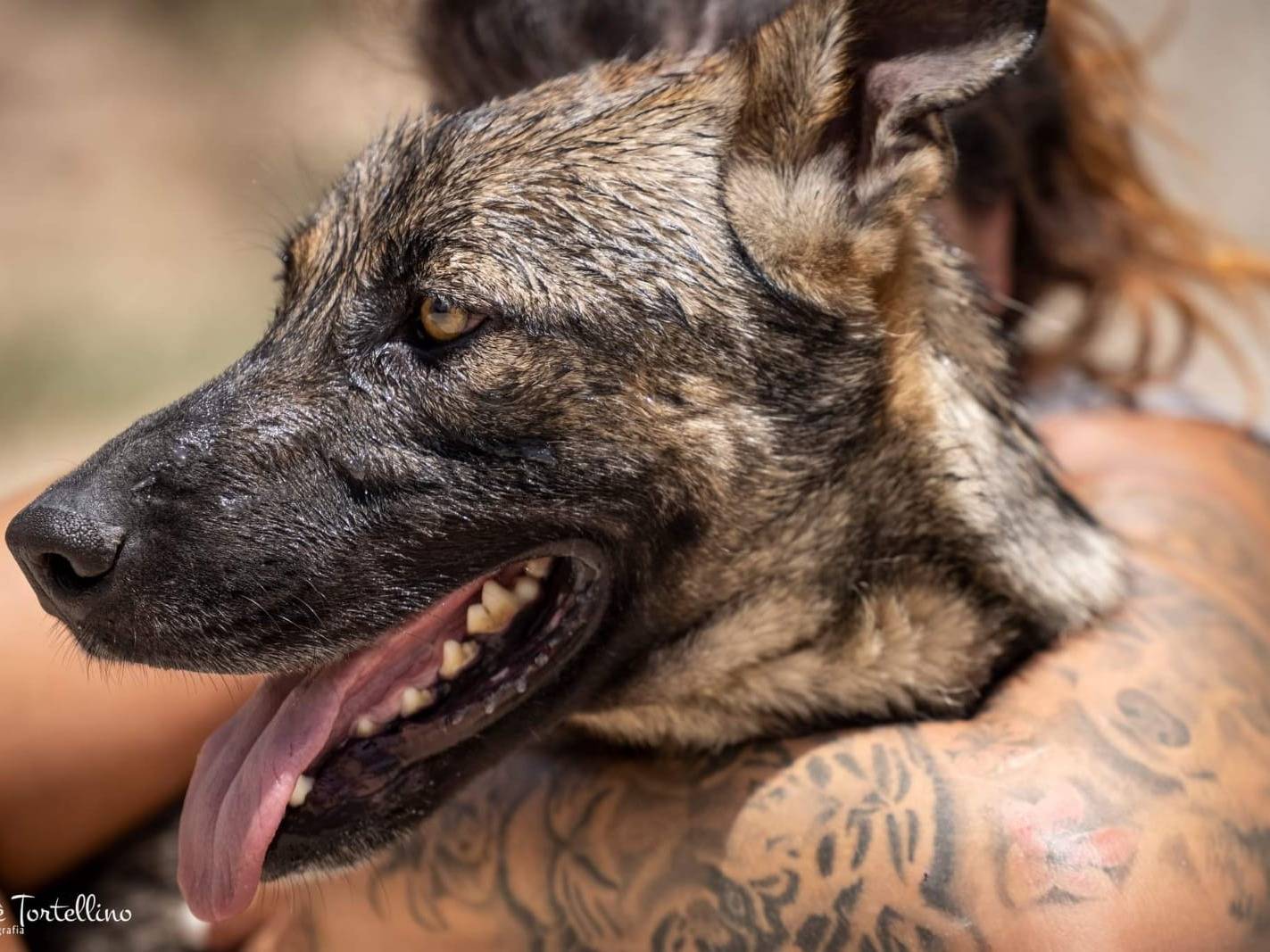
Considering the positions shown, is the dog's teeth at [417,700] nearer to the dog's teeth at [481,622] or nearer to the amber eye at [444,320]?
the dog's teeth at [481,622]

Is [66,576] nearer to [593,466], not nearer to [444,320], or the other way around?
[444,320]

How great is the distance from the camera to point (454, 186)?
82.3 inches

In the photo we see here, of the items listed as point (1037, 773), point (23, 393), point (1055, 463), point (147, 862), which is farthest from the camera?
point (23, 393)

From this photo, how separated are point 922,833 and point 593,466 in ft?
2.59

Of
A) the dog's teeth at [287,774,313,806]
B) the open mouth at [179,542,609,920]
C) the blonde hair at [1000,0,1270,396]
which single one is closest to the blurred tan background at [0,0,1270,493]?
the blonde hair at [1000,0,1270,396]

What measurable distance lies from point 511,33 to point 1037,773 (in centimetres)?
205

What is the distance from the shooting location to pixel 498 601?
7.05ft

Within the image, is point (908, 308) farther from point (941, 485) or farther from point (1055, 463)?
point (1055, 463)

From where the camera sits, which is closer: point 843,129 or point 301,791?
point 301,791

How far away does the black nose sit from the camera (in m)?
1.84

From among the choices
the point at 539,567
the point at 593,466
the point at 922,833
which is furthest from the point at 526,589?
the point at 922,833

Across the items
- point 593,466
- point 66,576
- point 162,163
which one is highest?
point 162,163

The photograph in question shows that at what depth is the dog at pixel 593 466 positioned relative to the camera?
1.96 meters

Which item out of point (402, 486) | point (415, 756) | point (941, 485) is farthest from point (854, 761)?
point (402, 486)
